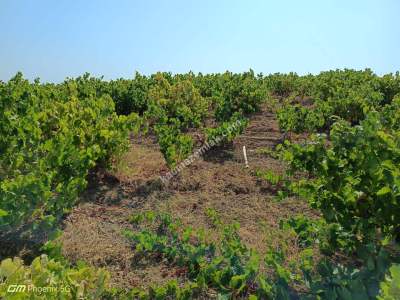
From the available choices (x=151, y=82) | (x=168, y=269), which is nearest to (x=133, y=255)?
(x=168, y=269)

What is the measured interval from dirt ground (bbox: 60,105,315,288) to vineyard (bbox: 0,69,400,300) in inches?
0.7

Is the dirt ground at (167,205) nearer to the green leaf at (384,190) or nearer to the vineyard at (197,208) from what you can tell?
the vineyard at (197,208)

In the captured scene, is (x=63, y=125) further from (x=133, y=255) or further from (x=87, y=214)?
(x=133, y=255)

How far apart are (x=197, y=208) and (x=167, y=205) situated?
0.36 meters

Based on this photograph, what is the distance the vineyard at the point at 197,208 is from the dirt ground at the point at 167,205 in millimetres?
18

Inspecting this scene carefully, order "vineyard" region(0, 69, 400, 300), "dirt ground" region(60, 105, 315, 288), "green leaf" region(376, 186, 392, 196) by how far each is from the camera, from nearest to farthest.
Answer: "green leaf" region(376, 186, 392, 196)
"vineyard" region(0, 69, 400, 300)
"dirt ground" region(60, 105, 315, 288)

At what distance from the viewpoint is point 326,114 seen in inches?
311

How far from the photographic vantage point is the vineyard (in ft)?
9.01

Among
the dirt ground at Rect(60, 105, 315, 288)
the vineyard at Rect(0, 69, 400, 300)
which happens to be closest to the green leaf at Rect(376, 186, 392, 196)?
the vineyard at Rect(0, 69, 400, 300)

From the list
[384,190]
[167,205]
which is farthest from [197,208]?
[384,190]

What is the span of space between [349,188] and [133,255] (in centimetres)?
204

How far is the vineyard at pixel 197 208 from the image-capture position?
9.01 ft

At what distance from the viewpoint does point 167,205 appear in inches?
201

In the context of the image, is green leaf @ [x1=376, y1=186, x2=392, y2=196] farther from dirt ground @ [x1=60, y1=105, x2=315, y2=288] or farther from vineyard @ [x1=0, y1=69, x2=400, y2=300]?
dirt ground @ [x1=60, y1=105, x2=315, y2=288]
